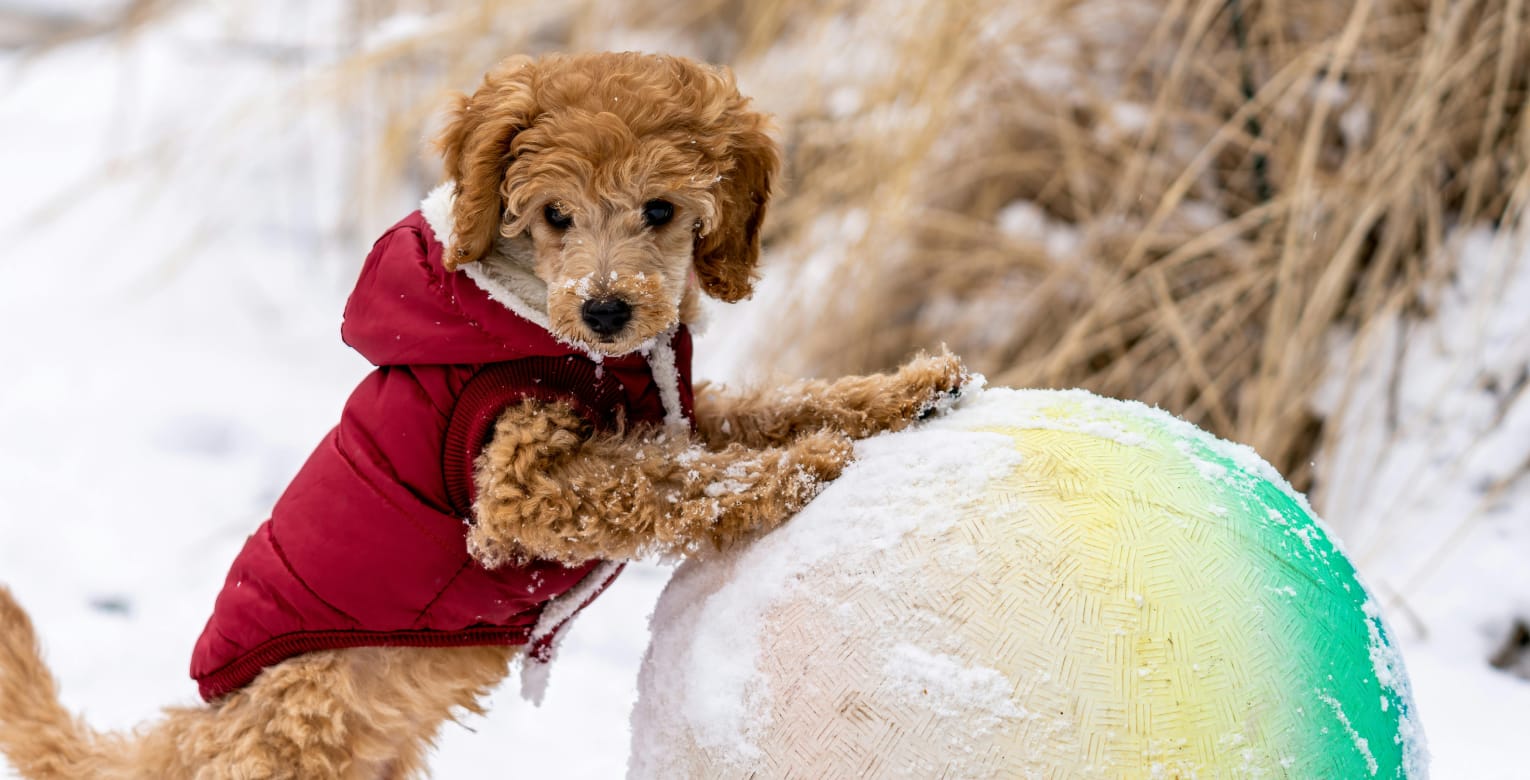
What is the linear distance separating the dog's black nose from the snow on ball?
15.9 inches

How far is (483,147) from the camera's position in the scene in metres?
1.91

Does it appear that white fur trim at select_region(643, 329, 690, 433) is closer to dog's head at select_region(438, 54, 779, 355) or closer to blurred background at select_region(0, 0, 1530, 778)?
dog's head at select_region(438, 54, 779, 355)

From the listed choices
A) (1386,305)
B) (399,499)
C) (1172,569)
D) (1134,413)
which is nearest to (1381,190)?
A: (1386,305)

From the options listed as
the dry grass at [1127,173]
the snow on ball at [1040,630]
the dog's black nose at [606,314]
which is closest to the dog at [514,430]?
the dog's black nose at [606,314]

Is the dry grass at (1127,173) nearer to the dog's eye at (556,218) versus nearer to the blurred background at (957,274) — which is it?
the blurred background at (957,274)

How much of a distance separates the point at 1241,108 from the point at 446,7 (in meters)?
3.29

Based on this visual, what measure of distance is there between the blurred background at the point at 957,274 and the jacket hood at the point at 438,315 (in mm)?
629

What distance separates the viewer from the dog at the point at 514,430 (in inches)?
75.1

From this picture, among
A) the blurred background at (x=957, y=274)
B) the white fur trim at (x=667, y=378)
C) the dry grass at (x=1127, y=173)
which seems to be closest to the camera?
the white fur trim at (x=667, y=378)

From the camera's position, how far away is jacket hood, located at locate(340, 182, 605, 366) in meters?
1.97

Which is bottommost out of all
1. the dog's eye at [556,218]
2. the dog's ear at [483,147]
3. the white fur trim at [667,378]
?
the white fur trim at [667,378]

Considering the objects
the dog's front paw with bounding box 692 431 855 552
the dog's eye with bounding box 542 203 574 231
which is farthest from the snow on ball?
the dog's eye with bounding box 542 203 574 231

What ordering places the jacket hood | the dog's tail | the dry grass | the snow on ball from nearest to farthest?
1. the snow on ball
2. the jacket hood
3. the dog's tail
4. the dry grass

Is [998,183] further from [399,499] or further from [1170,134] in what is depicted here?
[399,499]
